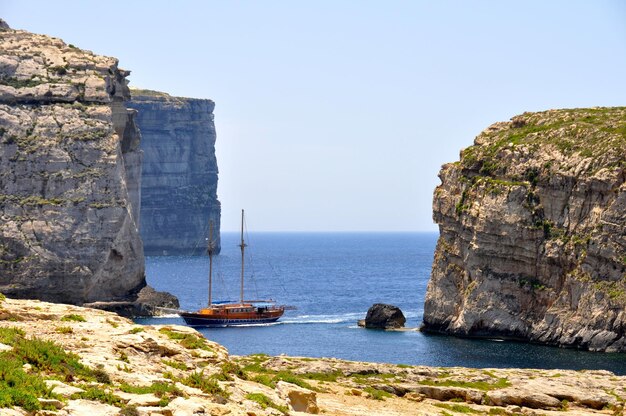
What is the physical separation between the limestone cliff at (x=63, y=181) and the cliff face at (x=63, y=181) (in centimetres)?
10

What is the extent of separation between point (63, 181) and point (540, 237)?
49.2 metres

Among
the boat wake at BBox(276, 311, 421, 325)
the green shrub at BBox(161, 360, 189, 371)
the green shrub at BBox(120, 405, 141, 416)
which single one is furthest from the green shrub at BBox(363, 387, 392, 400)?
the boat wake at BBox(276, 311, 421, 325)

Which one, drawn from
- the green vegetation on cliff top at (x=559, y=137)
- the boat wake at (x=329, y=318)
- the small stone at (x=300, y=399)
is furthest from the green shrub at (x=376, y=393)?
the boat wake at (x=329, y=318)

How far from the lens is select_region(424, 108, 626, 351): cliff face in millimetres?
91562

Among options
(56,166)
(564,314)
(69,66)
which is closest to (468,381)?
(564,314)

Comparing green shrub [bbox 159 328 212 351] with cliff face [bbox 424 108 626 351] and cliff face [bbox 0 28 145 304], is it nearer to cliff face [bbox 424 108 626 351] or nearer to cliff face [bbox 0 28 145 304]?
cliff face [bbox 424 108 626 351]

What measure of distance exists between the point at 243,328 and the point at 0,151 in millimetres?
30672

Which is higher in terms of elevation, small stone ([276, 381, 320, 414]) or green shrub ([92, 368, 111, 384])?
green shrub ([92, 368, 111, 384])

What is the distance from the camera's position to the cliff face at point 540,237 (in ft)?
300

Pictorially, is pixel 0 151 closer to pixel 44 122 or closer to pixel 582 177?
pixel 44 122

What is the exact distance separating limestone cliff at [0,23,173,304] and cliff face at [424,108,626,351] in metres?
33.4

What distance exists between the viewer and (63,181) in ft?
388

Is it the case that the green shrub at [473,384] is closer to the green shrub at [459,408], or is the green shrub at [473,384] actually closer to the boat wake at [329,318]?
the green shrub at [459,408]

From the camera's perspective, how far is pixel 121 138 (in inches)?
5236
